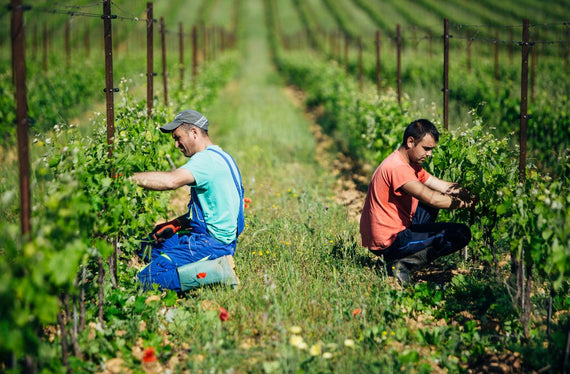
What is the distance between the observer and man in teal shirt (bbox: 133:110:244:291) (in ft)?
13.1

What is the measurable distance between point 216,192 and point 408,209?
154 cm

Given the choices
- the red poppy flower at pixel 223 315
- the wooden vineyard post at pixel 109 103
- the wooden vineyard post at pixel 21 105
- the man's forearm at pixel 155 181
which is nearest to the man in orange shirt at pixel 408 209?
the red poppy flower at pixel 223 315

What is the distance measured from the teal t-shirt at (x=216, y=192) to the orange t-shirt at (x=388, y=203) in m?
1.05

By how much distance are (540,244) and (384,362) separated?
3.67 ft

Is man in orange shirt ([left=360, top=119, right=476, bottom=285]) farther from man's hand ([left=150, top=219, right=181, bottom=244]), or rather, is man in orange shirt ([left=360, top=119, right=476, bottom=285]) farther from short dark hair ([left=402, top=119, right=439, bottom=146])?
man's hand ([left=150, top=219, right=181, bottom=244])

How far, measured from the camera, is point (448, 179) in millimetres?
4898

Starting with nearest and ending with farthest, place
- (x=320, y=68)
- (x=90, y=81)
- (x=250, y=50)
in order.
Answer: (x=90, y=81) < (x=320, y=68) < (x=250, y=50)

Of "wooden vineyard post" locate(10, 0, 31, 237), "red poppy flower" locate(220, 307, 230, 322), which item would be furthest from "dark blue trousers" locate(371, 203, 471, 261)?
"wooden vineyard post" locate(10, 0, 31, 237)

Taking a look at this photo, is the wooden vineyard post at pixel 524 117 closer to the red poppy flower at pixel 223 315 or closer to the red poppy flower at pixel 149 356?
the red poppy flower at pixel 223 315

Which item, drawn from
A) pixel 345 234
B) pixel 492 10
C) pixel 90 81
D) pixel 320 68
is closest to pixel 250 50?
pixel 492 10

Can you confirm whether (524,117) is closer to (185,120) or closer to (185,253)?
(185,120)

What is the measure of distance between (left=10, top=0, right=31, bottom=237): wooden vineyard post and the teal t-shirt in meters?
1.20

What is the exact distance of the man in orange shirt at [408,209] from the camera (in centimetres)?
415

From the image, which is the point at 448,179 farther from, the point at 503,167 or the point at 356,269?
the point at 356,269
